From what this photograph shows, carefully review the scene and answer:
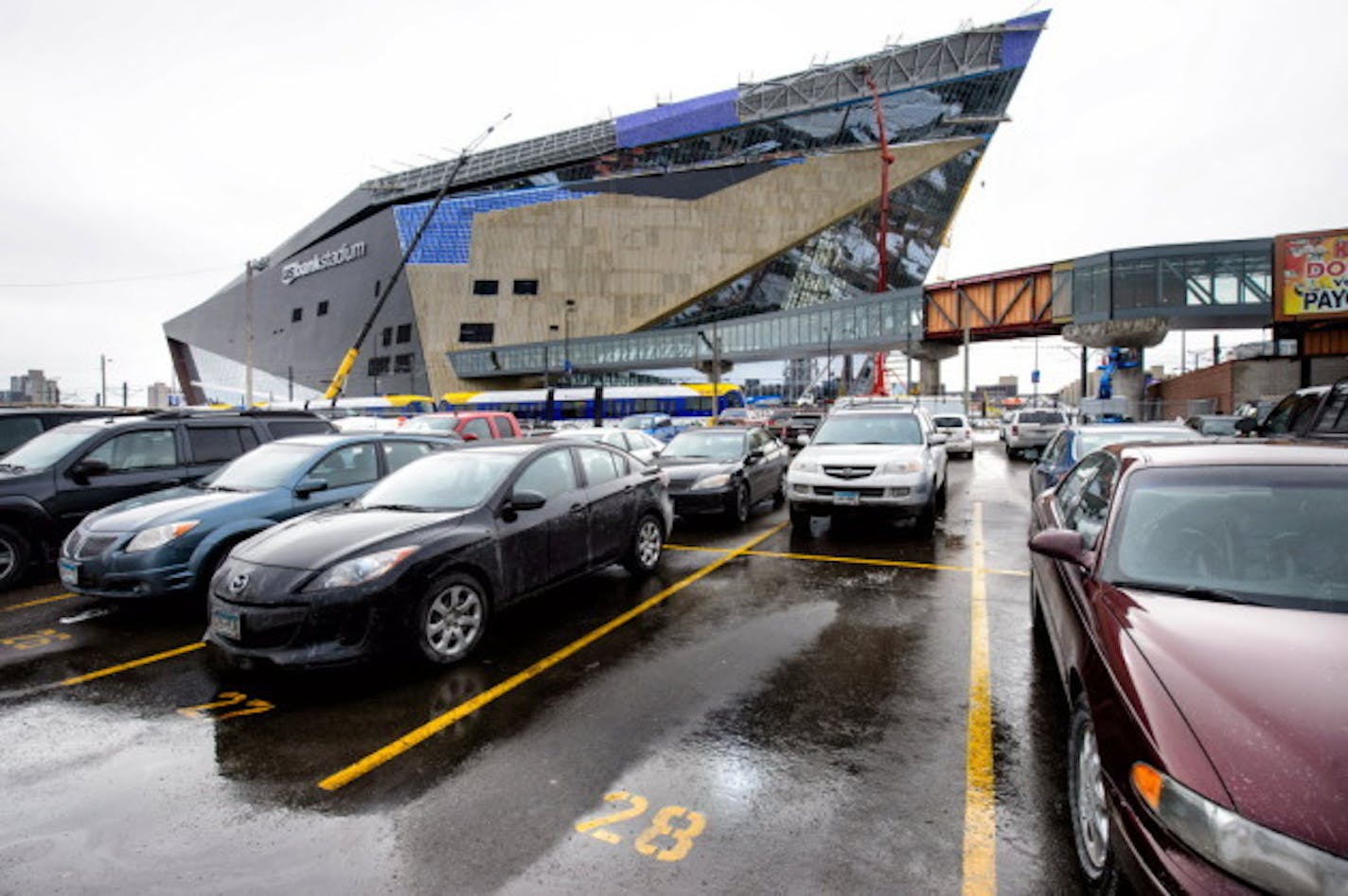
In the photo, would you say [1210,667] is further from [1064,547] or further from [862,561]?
[862,561]

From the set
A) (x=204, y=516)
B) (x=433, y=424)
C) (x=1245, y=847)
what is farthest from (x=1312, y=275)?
(x=204, y=516)

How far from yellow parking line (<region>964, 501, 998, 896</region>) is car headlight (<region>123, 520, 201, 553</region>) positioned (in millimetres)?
6357

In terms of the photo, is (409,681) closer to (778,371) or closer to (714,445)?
(714,445)

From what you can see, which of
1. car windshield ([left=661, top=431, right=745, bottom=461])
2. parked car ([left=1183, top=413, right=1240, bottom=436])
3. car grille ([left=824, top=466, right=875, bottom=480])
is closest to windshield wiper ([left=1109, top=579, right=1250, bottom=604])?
car grille ([left=824, top=466, right=875, bottom=480])

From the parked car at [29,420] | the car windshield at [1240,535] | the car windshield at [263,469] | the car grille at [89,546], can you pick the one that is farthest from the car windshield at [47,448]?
the car windshield at [1240,535]

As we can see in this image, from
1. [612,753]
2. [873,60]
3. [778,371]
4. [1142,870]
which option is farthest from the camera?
[778,371]

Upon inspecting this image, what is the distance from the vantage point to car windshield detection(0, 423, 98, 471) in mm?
7629

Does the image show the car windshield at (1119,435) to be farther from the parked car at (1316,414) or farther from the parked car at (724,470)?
the parked car at (724,470)

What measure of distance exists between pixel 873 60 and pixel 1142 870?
8485 cm

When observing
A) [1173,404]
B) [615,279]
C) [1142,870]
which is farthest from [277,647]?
[615,279]

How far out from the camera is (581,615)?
6.06 metres

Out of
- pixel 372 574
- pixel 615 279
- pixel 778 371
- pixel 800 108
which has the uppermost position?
pixel 800 108

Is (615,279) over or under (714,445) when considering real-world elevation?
over

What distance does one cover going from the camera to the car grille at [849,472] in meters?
9.10
